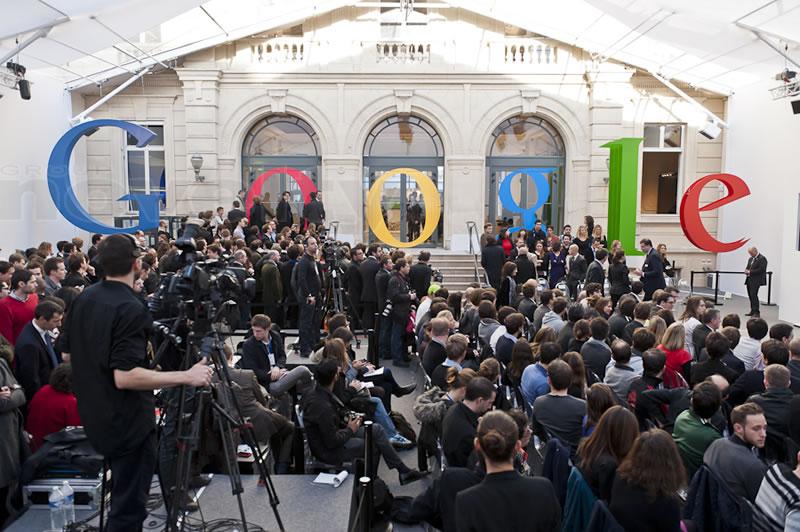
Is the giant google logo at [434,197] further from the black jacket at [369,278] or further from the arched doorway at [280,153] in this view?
the black jacket at [369,278]

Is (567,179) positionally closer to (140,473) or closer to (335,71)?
(335,71)

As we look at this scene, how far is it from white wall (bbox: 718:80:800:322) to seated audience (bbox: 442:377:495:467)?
12.0m

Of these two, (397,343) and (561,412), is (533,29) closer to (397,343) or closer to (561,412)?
(397,343)

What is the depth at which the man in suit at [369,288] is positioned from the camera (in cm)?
1143

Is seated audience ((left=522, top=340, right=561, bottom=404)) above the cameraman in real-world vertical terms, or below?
below

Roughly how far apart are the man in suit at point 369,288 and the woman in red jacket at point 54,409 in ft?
21.8

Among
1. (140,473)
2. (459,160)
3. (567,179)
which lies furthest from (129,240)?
(567,179)

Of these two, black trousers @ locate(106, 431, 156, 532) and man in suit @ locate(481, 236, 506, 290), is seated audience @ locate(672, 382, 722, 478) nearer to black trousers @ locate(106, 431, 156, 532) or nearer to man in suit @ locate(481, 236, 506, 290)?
black trousers @ locate(106, 431, 156, 532)

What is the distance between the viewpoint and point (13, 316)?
694 cm

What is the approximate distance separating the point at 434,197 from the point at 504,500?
11368 mm

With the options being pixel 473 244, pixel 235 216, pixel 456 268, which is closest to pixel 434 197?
pixel 456 268

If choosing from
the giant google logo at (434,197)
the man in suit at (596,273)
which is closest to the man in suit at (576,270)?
the man in suit at (596,273)

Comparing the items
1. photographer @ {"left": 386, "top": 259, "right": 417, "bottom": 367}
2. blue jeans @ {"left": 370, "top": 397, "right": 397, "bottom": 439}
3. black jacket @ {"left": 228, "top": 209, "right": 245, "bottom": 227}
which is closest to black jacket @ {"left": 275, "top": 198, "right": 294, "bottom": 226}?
black jacket @ {"left": 228, "top": 209, "right": 245, "bottom": 227}

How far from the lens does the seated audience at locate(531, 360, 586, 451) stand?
506 centimetres
